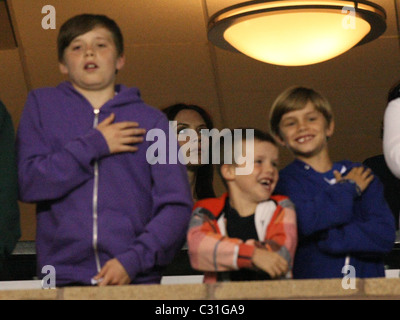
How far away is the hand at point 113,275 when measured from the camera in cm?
287

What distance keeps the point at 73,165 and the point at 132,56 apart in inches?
273

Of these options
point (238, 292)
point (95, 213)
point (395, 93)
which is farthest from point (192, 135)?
point (238, 292)

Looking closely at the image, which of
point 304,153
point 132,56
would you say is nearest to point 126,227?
point 304,153

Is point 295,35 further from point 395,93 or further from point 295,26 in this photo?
point 395,93

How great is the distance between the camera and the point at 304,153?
334 cm

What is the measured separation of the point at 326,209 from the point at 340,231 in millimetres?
94

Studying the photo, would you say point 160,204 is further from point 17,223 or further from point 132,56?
point 132,56

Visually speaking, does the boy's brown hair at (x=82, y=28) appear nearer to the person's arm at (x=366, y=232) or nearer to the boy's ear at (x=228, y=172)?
the boy's ear at (x=228, y=172)

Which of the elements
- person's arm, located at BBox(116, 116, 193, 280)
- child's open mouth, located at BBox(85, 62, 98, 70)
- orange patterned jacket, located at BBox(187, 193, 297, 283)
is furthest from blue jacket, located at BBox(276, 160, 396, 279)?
child's open mouth, located at BBox(85, 62, 98, 70)

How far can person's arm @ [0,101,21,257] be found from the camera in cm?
305

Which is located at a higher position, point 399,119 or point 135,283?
point 399,119

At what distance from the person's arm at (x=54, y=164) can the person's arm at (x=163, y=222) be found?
0.74 feet

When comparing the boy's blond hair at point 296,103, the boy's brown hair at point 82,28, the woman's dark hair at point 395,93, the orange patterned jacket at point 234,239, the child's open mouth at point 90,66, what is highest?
the boy's brown hair at point 82,28

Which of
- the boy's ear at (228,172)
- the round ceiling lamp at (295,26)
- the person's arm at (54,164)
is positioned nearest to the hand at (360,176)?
the boy's ear at (228,172)
